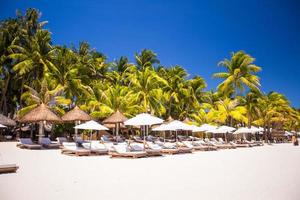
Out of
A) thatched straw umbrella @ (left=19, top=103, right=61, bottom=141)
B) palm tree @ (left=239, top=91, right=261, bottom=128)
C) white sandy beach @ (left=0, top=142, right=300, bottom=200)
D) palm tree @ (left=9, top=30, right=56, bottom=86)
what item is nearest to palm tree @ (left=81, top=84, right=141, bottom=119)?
palm tree @ (left=9, top=30, right=56, bottom=86)

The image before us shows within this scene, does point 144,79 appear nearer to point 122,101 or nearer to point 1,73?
Result: point 122,101

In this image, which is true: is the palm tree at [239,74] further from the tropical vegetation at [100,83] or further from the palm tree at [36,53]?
the palm tree at [36,53]

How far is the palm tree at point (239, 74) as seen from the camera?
31811 mm

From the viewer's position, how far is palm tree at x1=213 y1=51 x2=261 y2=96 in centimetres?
3181

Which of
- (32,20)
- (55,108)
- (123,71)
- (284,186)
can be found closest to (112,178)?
(284,186)

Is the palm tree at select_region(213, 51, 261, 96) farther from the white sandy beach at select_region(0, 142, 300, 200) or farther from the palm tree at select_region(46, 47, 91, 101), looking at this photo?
the white sandy beach at select_region(0, 142, 300, 200)

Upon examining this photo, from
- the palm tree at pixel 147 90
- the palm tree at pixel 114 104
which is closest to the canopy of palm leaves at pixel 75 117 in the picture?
the palm tree at pixel 114 104

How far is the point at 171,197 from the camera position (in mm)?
5633

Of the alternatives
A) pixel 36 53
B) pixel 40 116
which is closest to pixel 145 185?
pixel 40 116

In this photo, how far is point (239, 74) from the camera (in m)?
32.8

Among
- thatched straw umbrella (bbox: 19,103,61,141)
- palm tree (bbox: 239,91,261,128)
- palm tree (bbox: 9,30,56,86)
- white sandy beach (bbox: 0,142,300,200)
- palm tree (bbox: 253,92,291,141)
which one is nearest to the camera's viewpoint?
white sandy beach (bbox: 0,142,300,200)

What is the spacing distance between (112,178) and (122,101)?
1920 cm

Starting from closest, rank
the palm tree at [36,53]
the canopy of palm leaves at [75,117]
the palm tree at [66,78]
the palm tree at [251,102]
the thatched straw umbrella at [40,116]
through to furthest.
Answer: the thatched straw umbrella at [40,116] → the canopy of palm leaves at [75,117] → the palm tree at [36,53] → the palm tree at [66,78] → the palm tree at [251,102]

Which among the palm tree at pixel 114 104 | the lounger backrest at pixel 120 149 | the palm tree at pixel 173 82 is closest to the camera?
the lounger backrest at pixel 120 149
